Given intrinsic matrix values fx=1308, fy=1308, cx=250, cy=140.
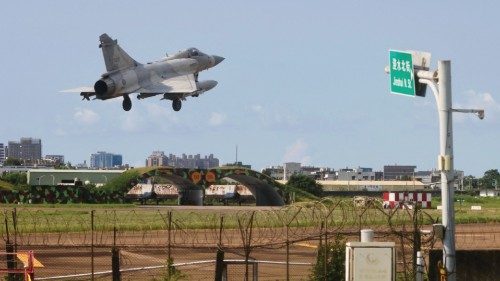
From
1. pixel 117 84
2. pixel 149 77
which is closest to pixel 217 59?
pixel 149 77

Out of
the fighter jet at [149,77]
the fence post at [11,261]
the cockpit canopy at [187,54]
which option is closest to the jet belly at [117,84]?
the fighter jet at [149,77]

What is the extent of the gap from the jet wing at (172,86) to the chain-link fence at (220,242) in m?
26.7

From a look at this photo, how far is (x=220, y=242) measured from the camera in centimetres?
2852

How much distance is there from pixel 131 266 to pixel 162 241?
27.5 ft

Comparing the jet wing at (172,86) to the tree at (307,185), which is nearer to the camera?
the jet wing at (172,86)

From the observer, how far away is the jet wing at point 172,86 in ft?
281

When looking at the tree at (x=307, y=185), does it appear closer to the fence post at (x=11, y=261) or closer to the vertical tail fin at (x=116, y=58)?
the vertical tail fin at (x=116, y=58)

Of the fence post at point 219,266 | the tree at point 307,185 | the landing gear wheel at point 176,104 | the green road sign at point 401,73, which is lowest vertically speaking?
the fence post at point 219,266

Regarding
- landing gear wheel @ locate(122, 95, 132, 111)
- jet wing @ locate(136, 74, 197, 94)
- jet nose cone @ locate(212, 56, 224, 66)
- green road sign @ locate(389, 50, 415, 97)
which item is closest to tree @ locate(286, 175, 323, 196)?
jet nose cone @ locate(212, 56, 224, 66)

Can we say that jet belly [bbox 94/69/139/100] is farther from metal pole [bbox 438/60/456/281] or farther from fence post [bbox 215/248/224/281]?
metal pole [bbox 438/60/456/281]

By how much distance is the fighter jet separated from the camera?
8444cm

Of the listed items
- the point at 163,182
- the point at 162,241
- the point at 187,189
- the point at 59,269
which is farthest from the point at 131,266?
the point at 163,182

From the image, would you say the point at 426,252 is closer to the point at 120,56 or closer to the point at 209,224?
the point at 209,224

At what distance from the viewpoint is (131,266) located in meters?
36.3
